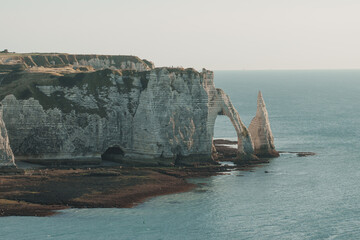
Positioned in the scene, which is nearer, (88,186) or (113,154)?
(88,186)

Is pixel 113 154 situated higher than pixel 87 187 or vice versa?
pixel 113 154

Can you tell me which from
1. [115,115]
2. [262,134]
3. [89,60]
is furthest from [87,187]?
[89,60]

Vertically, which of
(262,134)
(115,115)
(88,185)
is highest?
(115,115)

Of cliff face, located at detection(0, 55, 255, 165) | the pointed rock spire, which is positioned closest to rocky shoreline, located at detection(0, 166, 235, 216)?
cliff face, located at detection(0, 55, 255, 165)

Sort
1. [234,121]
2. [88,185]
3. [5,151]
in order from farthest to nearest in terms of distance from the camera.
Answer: [234,121], [5,151], [88,185]

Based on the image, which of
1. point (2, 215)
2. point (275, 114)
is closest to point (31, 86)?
point (2, 215)

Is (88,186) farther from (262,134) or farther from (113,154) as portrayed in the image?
(262,134)

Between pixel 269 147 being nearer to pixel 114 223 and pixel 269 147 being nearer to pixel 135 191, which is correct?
pixel 135 191
